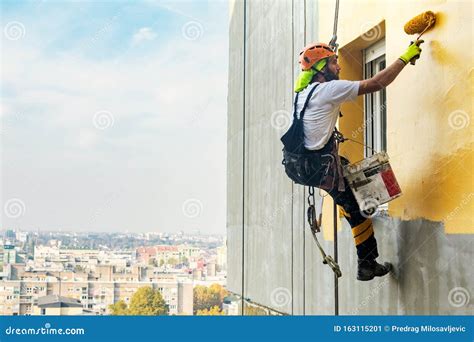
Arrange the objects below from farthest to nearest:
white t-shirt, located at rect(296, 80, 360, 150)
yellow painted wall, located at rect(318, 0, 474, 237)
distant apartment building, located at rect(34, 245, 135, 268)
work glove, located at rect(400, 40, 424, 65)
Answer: distant apartment building, located at rect(34, 245, 135, 268) < white t-shirt, located at rect(296, 80, 360, 150) < work glove, located at rect(400, 40, 424, 65) < yellow painted wall, located at rect(318, 0, 474, 237)

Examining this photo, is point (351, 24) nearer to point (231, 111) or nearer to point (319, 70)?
point (319, 70)

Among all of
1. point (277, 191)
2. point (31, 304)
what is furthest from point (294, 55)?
point (31, 304)

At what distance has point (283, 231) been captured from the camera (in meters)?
7.45

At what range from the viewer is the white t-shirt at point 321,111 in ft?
13.4

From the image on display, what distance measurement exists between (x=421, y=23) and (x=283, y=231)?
3845mm

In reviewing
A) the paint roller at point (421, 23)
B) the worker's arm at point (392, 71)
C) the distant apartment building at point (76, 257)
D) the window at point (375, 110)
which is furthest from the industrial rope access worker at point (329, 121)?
the distant apartment building at point (76, 257)

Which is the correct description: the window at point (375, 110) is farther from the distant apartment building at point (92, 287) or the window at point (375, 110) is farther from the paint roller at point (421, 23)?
the distant apartment building at point (92, 287)

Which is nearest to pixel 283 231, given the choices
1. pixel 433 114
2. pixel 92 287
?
pixel 92 287

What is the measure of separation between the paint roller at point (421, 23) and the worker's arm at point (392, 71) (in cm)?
22

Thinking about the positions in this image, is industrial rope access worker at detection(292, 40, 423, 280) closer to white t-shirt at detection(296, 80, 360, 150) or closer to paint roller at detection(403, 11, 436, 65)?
white t-shirt at detection(296, 80, 360, 150)

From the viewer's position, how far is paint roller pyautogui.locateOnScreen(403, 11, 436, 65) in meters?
3.98

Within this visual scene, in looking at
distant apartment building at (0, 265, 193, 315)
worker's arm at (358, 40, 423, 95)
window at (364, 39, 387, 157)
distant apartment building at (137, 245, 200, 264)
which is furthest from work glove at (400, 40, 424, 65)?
distant apartment building at (137, 245, 200, 264)

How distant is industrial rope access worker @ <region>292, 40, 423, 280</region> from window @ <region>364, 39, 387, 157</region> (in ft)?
2.63

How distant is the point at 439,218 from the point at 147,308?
3507 millimetres
